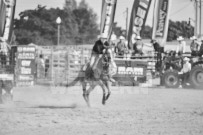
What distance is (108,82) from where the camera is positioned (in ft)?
45.7

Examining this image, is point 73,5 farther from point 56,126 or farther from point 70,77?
point 56,126

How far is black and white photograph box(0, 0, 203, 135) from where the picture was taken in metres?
9.67

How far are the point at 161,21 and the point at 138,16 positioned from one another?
1400 mm

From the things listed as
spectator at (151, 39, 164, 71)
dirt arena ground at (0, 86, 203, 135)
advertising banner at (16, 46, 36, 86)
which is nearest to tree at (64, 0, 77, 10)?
spectator at (151, 39, 164, 71)

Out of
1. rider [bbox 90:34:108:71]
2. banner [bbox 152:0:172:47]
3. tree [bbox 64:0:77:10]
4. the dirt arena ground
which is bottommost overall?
the dirt arena ground

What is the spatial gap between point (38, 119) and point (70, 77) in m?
13.3

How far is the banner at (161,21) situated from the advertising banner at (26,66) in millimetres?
7190

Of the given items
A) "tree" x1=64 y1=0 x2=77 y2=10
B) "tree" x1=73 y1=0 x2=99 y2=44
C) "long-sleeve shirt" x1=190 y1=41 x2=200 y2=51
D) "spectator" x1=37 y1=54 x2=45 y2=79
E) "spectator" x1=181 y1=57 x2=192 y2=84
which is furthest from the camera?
"tree" x1=64 y1=0 x2=77 y2=10

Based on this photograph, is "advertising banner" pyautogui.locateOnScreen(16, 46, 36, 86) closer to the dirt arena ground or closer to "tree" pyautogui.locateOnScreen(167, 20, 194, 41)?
the dirt arena ground

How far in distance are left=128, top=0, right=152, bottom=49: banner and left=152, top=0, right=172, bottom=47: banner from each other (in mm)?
642

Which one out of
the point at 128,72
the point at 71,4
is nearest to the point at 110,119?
the point at 128,72

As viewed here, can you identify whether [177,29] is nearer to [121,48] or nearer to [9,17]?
[121,48]

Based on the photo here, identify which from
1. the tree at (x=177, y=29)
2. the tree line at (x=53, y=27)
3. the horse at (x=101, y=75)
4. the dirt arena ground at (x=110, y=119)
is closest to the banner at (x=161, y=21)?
the dirt arena ground at (x=110, y=119)

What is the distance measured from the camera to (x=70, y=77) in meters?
23.5
